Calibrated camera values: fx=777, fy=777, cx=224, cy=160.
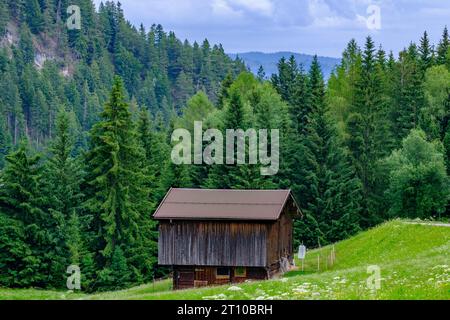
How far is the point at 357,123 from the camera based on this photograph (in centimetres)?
8319

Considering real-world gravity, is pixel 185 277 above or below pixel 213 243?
below

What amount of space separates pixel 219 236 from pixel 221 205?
80.2 inches

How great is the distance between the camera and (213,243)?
166 feet

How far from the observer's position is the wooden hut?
49969 millimetres

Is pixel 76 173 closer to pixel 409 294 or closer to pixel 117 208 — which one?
pixel 117 208

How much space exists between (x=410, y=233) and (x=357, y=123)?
33.6 meters

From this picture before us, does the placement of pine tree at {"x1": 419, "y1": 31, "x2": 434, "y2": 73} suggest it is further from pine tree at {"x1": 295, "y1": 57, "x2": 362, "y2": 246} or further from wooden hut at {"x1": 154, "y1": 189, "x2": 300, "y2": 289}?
wooden hut at {"x1": 154, "y1": 189, "x2": 300, "y2": 289}

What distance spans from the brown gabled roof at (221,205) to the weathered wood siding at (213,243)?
724 millimetres

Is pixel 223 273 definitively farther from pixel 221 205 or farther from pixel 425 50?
Answer: pixel 425 50

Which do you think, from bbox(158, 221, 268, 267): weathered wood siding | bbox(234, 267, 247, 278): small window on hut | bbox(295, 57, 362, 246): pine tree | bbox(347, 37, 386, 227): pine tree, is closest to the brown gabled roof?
bbox(158, 221, 268, 267): weathered wood siding

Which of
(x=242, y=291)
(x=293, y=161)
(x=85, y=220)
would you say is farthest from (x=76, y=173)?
(x=242, y=291)

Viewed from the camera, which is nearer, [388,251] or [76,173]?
[388,251]

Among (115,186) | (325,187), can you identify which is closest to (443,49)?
(325,187)

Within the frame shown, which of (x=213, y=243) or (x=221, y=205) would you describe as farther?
(x=221, y=205)
